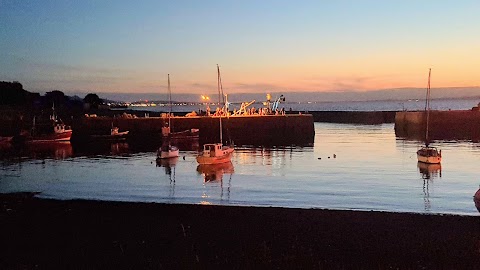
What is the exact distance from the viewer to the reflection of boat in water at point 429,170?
103 feet

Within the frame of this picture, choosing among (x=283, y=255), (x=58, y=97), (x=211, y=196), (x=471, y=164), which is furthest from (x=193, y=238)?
(x=58, y=97)

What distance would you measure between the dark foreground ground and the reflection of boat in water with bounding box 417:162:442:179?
15740 millimetres

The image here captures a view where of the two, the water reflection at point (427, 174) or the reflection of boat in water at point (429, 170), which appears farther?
the reflection of boat in water at point (429, 170)

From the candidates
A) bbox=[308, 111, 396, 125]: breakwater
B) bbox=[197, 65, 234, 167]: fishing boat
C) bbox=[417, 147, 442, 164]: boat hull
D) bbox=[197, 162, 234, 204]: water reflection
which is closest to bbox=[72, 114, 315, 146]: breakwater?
bbox=[197, 65, 234, 167]: fishing boat

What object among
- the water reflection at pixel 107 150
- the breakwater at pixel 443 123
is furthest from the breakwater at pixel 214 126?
the breakwater at pixel 443 123

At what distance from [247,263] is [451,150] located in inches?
1638

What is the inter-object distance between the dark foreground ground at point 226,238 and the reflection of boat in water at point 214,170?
479 inches

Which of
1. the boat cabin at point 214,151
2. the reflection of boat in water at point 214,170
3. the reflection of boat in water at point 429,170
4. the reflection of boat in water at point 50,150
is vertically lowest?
the reflection of boat in water at point 50,150

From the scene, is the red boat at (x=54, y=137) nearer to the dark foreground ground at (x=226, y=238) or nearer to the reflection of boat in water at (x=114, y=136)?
the reflection of boat in water at (x=114, y=136)

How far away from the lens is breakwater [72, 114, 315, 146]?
6975cm

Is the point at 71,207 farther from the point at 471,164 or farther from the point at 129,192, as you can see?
the point at 471,164

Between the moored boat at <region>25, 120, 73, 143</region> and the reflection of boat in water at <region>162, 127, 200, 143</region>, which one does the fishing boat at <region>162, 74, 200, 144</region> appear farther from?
the moored boat at <region>25, 120, 73, 143</region>

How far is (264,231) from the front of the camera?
14.0 meters

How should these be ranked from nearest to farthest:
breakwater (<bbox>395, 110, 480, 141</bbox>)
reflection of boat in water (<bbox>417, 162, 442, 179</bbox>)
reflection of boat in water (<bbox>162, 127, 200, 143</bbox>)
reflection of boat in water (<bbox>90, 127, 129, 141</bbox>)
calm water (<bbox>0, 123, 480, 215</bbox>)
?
calm water (<bbox>0, 123, 480, 215</bbox>) < reflection of boat in water (<bbox>417, 162, 442, 179</bbox>) < reflection of boat in water (<bbox>162, 127, 200, 143</bbox>) < reflection of boat in water (<bbox>90, 127, 129, 141</bbox>) < breakwater (<bbox>395, 110, 480, 141</bbox>)
